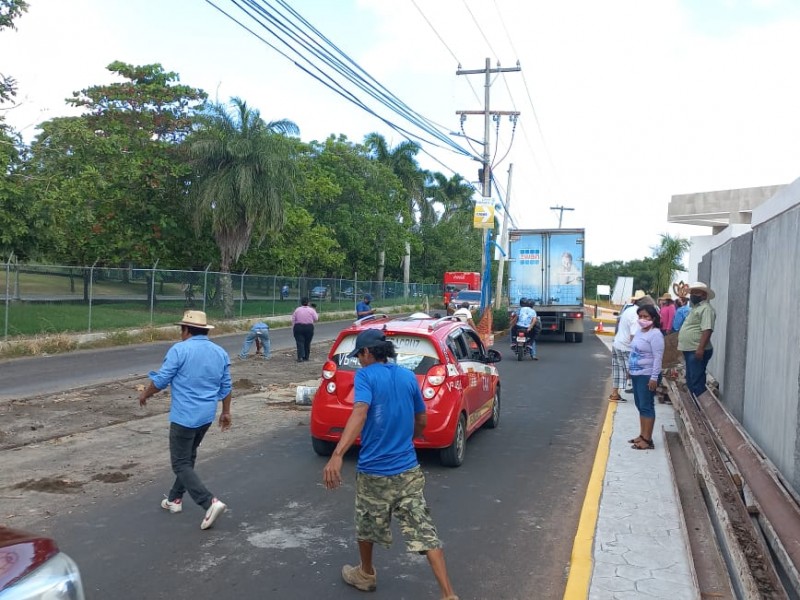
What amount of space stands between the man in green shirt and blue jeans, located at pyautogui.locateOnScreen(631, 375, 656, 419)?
1.59 m

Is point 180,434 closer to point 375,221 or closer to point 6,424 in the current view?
point 6,424

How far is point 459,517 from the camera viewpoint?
19.5 feet

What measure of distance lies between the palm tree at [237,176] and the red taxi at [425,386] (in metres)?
21.2

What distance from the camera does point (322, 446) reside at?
786 cm

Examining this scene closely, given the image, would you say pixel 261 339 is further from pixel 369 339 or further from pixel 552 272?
pixel 369 339

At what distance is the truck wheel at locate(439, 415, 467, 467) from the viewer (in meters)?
7.50

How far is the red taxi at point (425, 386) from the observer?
7.38 meters

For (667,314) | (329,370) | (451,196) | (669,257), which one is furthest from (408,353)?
(451,196)

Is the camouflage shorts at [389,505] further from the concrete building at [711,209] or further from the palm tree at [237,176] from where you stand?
the palm tree at [237,176]

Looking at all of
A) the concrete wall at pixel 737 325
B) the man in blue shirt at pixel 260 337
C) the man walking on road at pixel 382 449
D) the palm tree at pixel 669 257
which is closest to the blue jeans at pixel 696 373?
the concrete wall at pixel 737 325

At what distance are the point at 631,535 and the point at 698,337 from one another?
4922 mm

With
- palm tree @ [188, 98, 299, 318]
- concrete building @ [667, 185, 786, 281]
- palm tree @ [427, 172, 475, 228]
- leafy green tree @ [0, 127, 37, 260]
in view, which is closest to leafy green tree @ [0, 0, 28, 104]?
leafy green tree @ [0, 127, 37, 260]

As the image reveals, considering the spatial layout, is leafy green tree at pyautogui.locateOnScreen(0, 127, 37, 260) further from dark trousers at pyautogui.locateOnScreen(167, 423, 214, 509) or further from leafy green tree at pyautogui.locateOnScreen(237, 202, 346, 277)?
leafy green tree at pyautogui.locateOnScreen(237, 202, 346, 277)

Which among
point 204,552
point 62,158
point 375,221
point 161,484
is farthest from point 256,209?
point 204,552
